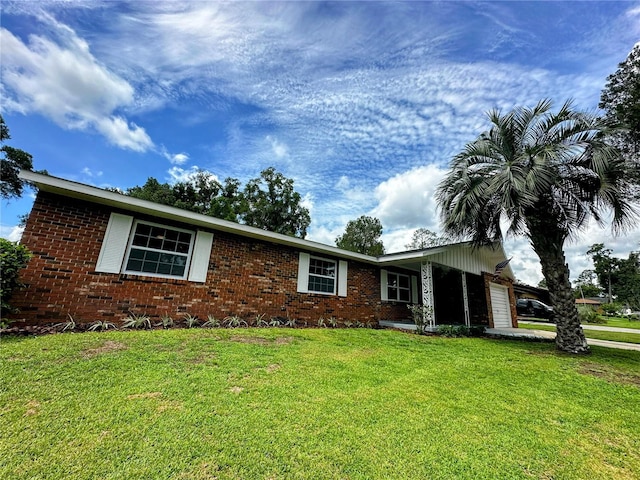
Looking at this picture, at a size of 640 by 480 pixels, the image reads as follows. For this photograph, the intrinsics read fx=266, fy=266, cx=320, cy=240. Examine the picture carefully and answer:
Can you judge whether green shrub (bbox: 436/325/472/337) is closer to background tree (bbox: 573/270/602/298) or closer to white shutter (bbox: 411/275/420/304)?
white shutter (bbox: 411/275/420/304)

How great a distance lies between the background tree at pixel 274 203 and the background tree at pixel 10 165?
1552cm

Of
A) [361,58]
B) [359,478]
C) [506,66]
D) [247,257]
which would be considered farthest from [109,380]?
[506,66]

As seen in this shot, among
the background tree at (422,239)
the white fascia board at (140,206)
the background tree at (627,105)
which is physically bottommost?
the white fascia board at (140,206)

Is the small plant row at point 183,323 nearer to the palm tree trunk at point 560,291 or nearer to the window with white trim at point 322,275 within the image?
the window with white trim at point 322,275

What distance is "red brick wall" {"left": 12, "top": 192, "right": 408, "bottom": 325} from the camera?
5.22 metres

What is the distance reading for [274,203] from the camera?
91.7 ft

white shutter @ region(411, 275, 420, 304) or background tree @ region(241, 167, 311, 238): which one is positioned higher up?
background tree @ region(241, 167, 311, 238)

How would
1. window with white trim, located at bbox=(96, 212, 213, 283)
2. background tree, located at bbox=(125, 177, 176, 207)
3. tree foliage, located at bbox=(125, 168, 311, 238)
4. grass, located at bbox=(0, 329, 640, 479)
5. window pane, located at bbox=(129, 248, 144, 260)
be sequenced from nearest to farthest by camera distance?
grass, located at bbox=(0, 329, 640, 479)
window with white trim, located at bbox=(96, 212, 213, 283)
window pane, located at bbox=(129, 248, 144, 260)
background tree, located at bbox=(125, 177, 176, 207)
tree foliage, located at bbox=(125, 168, 311, 238)

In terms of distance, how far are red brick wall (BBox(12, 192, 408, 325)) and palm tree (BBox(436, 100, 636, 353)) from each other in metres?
5.96

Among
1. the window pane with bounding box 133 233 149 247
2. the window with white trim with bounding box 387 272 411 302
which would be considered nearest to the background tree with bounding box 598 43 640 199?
the window with white trim with bounding box 387 272 411 302

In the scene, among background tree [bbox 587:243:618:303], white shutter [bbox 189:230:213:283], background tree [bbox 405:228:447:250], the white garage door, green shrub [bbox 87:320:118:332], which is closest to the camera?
green shrub [bbox 87:320:118:332]

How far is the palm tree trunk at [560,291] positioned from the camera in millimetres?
6977

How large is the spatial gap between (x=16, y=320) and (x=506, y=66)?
41.1ft

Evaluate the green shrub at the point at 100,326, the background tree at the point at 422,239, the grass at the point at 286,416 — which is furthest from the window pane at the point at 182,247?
the background tree at the point at 422,239
